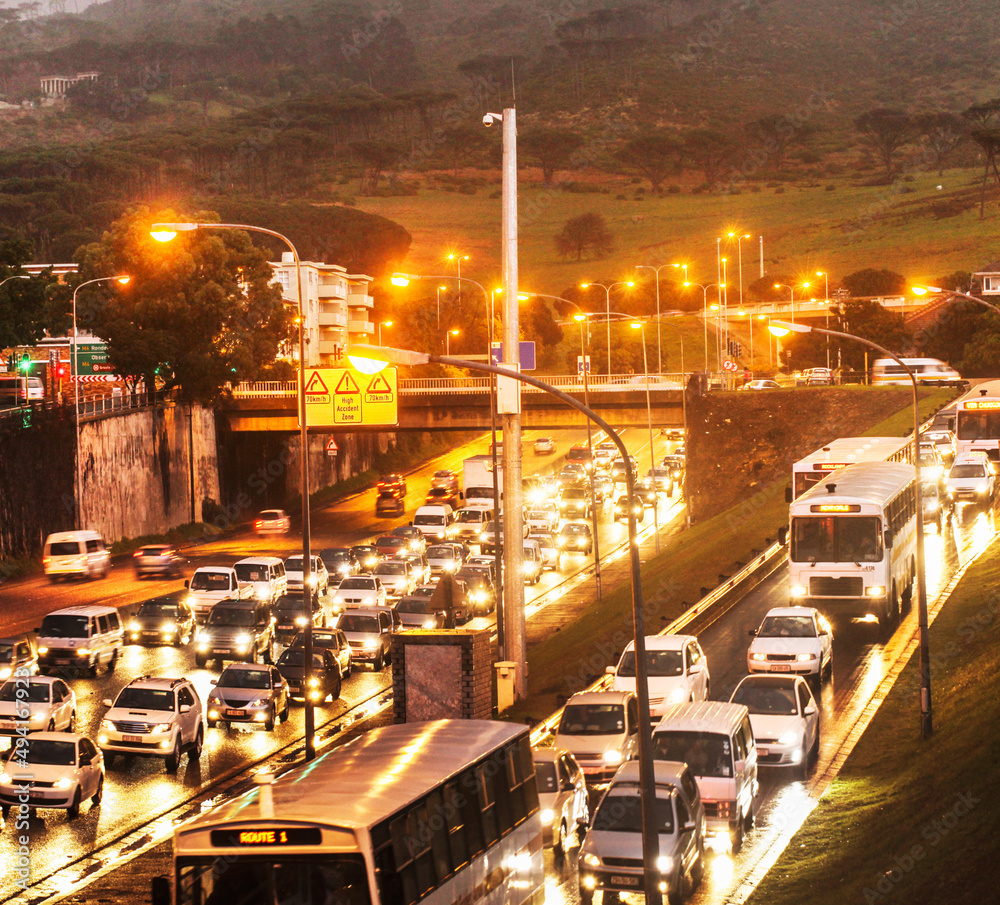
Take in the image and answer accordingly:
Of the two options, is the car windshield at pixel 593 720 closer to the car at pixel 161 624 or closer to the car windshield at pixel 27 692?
the car windshield at pixel 27 692

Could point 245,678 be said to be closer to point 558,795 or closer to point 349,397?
point 558,795

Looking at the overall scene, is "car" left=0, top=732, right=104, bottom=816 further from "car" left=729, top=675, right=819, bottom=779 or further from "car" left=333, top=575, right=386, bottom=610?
"car" left=333, top=575, right=386, bottom=610

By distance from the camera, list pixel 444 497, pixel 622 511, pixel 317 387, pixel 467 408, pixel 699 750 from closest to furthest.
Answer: pixel 699 750 < pixel 317 387 < pixel 622 511 < pixel 467 408 < pixel 444 497

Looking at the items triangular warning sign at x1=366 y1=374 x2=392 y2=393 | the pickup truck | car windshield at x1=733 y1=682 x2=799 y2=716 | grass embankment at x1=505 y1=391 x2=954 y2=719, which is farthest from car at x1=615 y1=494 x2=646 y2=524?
car windshield at x1=733 y1=682 x2=799 y2=716

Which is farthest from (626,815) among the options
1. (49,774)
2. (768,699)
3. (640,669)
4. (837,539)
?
(837,539)

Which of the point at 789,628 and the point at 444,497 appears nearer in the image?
the point at 789,628

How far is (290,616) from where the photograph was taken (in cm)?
4081

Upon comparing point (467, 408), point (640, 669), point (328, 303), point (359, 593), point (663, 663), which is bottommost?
point (359, 593)

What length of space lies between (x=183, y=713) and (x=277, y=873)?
53.4ft

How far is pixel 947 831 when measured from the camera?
16562 mm

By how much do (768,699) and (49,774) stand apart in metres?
12.7

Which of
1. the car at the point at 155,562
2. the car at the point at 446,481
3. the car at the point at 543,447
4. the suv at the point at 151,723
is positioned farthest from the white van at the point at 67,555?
the car at the point at 543,447

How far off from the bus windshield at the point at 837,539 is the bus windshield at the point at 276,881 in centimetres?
2307

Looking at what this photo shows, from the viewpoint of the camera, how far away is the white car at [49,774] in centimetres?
2180
